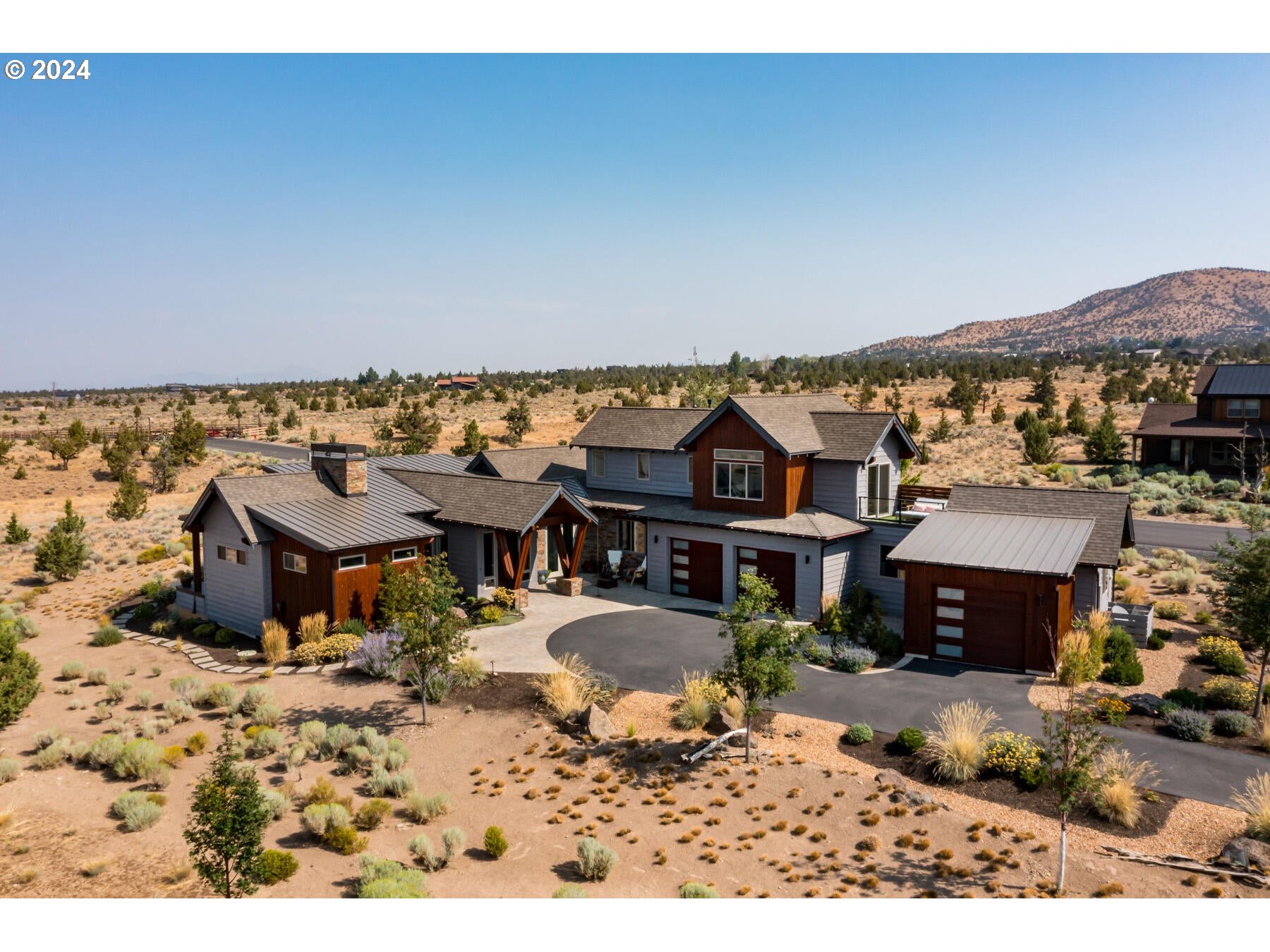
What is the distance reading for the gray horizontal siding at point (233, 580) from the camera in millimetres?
25359

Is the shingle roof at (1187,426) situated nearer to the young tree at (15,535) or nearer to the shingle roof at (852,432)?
the shingle roof at (852,432)

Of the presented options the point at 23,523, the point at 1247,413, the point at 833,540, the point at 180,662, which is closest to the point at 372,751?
the point at 180,662

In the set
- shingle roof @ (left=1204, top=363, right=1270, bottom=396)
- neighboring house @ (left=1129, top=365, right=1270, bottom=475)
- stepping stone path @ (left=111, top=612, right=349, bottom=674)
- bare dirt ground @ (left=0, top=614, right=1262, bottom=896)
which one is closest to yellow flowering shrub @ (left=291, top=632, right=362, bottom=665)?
stepping stone path @ (left=111, top=612, right=349, bottom=674)

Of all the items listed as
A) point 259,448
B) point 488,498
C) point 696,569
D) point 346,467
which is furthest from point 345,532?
point 259,448

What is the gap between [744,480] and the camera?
2897cm

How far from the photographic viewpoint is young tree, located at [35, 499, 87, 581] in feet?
107

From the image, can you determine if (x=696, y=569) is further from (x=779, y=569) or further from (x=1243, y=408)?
(x=1243, y=408)

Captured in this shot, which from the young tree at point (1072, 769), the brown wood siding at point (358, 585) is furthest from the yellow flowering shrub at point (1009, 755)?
the brown wood siding at point (358, 585)

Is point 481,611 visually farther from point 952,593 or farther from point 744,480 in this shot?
point 952,593

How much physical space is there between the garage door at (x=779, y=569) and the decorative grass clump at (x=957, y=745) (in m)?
9.71

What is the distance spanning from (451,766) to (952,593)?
1335cm

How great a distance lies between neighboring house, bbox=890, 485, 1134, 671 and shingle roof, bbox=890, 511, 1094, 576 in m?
0.03

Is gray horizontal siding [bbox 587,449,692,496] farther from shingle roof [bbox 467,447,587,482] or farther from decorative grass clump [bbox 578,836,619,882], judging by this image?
decorative grass clump [bbox 578,836,619,882]

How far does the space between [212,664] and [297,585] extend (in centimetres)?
308
